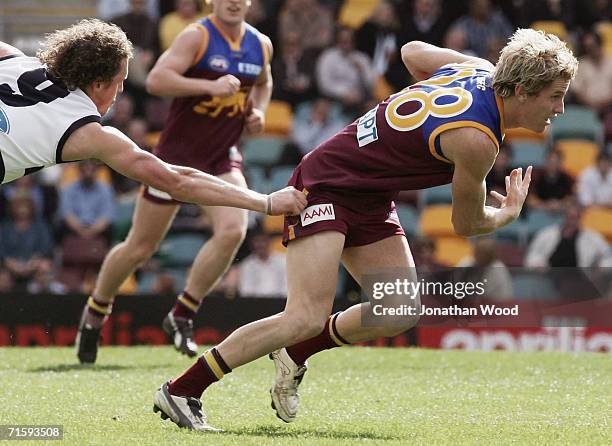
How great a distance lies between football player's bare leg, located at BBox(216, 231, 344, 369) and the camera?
5.23 m

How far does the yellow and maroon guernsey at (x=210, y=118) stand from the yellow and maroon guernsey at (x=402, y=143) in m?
2.56

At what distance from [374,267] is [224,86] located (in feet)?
8.29

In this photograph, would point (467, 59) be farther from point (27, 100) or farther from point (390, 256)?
point (27, 100)

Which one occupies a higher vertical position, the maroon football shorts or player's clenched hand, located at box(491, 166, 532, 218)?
player's clenched hand, located at box(491, 166, 532, 218)

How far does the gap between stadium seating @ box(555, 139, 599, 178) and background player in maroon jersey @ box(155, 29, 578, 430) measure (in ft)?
24.2

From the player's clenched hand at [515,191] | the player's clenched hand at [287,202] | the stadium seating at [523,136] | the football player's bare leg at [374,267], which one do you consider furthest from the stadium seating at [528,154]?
the player's clenched hand at [287,202]

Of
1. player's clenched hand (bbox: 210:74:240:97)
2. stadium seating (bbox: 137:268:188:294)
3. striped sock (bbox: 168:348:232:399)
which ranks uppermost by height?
player's clenched hand (bbox: 210:74:240:97)

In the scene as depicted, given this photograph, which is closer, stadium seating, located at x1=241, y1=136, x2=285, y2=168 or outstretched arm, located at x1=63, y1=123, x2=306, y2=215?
outstretched arm, located at x1=63, y1=123, x2=306, y2=215

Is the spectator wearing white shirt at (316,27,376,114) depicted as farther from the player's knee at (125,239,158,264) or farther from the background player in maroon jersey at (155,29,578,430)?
the background player in maroon jersey at (155,29,578,430)

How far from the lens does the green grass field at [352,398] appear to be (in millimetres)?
5121

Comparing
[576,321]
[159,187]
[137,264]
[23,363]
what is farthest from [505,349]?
[159,187]

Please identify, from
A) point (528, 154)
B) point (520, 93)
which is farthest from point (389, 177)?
point (528, 154)

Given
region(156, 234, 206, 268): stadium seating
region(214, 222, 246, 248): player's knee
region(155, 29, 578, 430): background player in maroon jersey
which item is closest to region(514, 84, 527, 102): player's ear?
region(155, 29, 578, 430): background player in maroon jersey

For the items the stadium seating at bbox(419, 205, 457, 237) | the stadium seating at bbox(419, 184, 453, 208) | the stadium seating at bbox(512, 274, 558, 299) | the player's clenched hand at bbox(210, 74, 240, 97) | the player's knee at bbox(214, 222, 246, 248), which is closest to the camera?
the player's clenched hand at bbox(210, 74, 240, 97)
